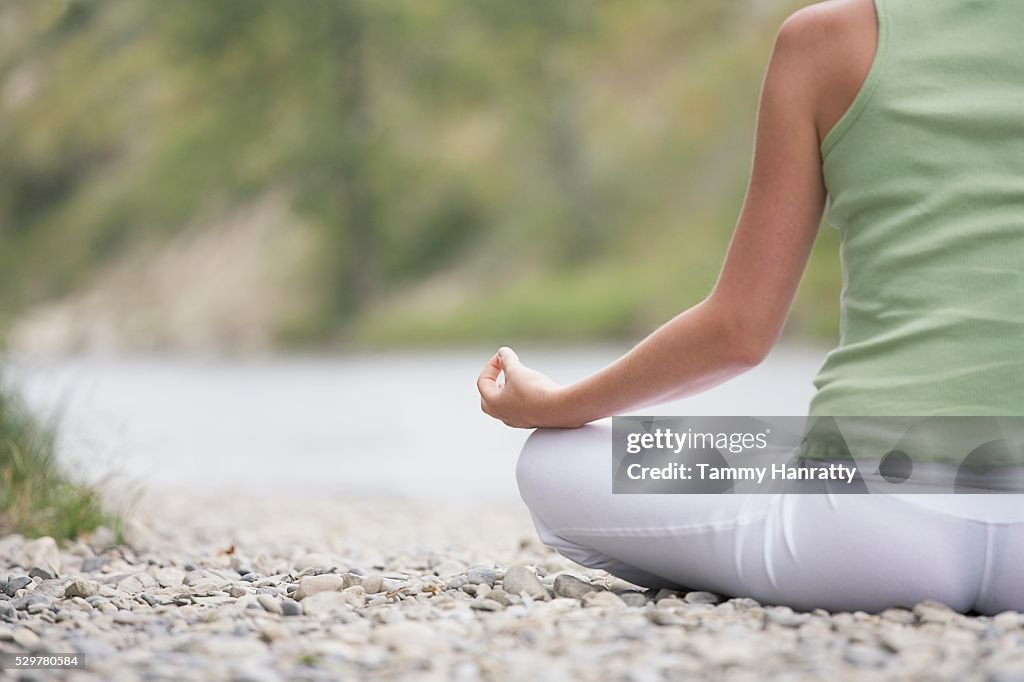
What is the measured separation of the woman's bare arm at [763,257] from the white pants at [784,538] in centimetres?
13

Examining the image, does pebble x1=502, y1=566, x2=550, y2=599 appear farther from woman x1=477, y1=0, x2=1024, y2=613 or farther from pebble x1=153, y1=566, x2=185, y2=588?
pebble x1=153, y1=566, x2=185, y2=588

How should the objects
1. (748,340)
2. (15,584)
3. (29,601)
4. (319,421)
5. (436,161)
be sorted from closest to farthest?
(748,340) → (29,601) → (15,584) → (319,421) → (436,161)

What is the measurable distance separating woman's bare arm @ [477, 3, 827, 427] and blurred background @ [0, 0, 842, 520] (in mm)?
8097

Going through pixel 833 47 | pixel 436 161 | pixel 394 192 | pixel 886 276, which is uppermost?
pixel 436 161

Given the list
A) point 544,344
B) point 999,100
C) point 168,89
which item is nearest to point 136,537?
point 999,100

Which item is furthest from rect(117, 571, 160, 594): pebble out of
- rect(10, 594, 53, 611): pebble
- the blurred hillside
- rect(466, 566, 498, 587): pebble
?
the blurred hillside

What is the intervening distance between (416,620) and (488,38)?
52.4 feet

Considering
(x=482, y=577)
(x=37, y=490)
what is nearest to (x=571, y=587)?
(x=482, y=577)

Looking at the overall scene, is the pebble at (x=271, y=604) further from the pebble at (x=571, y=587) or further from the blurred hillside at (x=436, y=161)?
the blurred hillside at (x=436, y=161)

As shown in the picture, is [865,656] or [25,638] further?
[25,638]

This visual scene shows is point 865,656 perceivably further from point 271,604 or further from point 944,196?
point 271,604

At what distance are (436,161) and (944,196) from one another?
15720mm

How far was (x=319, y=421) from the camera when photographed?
741 centimetres

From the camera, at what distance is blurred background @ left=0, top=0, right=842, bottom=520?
1317 cm
